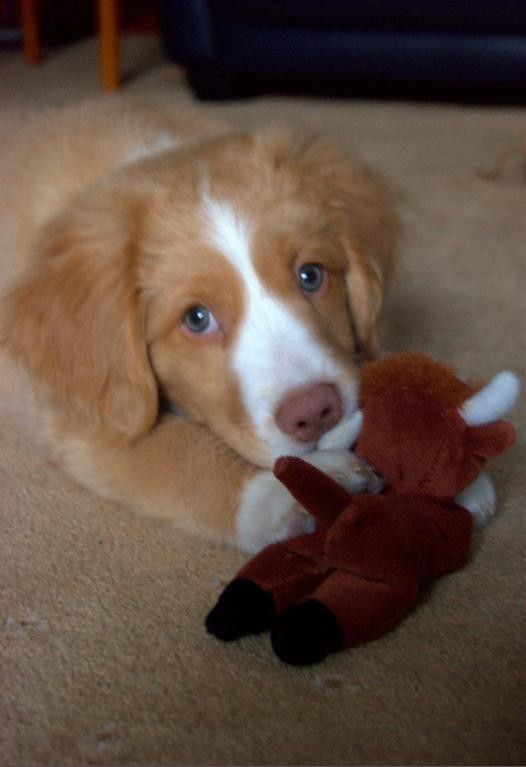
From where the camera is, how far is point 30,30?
5.22 meters

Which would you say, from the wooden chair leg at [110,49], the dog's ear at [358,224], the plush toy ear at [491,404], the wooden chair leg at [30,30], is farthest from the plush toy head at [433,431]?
the wooden chair leg at [30,30]

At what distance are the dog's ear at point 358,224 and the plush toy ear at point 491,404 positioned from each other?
48 centimetres

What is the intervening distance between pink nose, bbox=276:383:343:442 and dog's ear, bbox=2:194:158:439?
0.96 ft

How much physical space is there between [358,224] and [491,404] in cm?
58

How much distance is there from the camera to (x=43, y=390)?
1666 mm

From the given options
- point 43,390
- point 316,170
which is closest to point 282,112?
point 316,170

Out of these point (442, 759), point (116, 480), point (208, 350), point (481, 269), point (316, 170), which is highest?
point (316, 170)

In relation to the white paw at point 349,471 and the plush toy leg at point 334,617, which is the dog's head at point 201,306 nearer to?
the white paw at point 349,471

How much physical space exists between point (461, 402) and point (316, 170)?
0.66 meters

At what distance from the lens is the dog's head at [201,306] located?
4.82ft

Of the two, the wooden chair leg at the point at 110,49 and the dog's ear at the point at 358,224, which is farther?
the wooden chair leg at the point at 110,49

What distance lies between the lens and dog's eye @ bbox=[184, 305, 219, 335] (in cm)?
155

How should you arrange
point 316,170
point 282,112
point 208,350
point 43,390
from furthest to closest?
point 282,112
point 316,170
point 43,390
point 208,350

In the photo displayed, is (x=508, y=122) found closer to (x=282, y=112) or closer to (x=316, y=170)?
(x=282, y=112)
